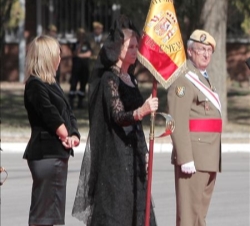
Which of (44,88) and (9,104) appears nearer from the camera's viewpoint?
(44,88)

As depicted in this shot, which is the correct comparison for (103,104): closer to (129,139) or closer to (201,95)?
(129,139)

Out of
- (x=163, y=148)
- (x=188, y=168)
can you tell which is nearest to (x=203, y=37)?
(x=188, y=168)

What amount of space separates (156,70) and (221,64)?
11.7 m

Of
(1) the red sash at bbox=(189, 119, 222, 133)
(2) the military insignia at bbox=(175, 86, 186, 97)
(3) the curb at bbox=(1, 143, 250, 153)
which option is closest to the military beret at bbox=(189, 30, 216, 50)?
(2) the military insignia at bbox=(175, 86, 186, 97)

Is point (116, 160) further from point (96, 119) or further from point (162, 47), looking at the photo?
point (162, 47)

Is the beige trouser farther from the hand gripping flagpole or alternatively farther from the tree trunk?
the tree trunk

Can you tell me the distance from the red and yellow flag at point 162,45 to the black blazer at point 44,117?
0.73 meters

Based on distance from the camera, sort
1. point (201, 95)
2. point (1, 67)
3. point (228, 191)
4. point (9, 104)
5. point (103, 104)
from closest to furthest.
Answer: point (103, 104), point (201, 95), point (228, 191), point (9, 104), point (1, 67)

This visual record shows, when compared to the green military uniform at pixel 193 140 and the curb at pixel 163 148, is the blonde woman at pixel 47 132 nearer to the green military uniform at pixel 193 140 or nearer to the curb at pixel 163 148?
the green military uniform at pixel 193 140

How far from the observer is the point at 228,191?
38.0 ft

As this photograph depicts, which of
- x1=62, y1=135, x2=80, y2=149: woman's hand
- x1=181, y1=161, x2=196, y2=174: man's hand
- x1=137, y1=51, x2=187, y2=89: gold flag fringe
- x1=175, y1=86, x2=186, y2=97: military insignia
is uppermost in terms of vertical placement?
x1=137, y1=51, x2=187, y2=89: gold flag fringe

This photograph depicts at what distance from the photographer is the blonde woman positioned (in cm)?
680

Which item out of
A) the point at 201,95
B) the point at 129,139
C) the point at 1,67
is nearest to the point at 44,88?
the point at 129,139

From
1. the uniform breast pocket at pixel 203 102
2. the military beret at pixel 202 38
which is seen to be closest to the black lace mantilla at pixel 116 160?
the uniform breast pocket at pixel 203 102
